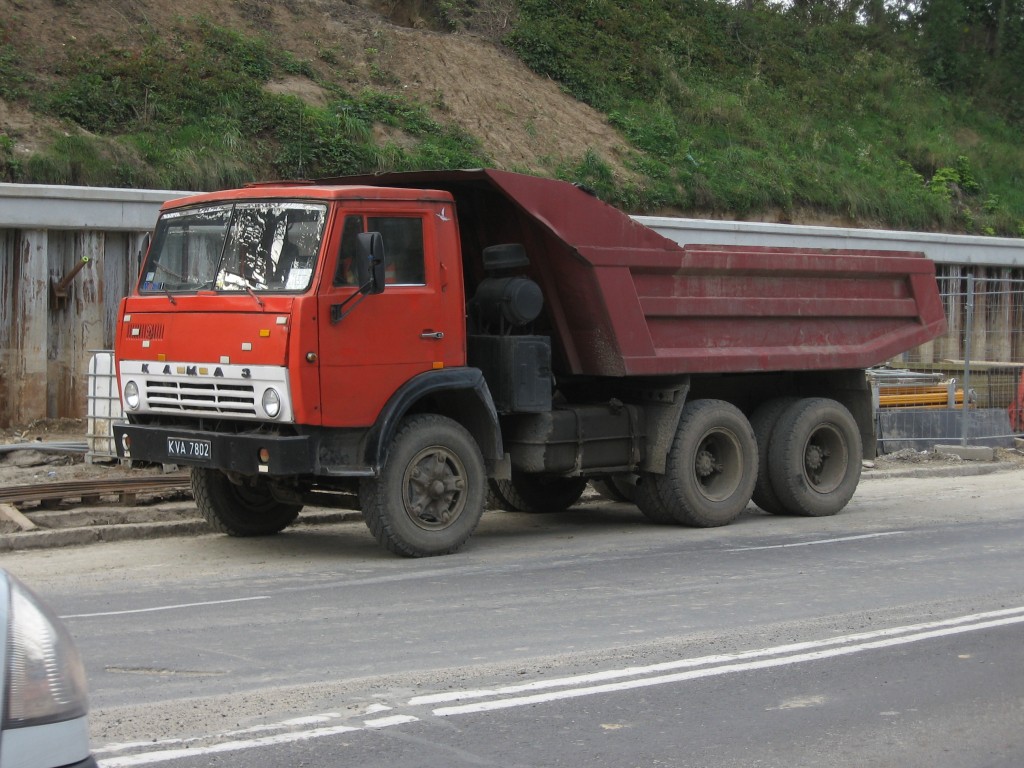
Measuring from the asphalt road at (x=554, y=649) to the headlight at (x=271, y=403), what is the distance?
1.17 meters

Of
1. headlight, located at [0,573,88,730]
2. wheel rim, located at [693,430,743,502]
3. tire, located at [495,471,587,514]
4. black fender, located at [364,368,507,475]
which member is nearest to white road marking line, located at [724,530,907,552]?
wheel rim, located at [693,430,743,502]

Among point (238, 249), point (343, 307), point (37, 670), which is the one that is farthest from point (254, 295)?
point (37, 670)

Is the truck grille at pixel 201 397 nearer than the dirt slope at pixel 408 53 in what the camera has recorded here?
Yes

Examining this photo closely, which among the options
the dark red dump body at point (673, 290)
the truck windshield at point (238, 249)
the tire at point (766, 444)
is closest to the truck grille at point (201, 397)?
the truck windshield at point (238, 249)

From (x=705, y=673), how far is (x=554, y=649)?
0.89 metres

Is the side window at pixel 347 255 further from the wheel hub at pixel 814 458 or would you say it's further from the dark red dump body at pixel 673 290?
the wheel hub at pixel 814 458

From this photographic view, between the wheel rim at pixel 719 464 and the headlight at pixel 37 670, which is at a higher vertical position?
A: the headlight at pixel 37 670

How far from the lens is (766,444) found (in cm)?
1319

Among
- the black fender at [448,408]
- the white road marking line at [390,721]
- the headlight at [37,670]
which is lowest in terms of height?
the white road marking line at [390,721]

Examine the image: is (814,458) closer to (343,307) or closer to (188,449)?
(343,307)

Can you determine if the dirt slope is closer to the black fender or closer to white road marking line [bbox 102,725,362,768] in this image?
the black fender

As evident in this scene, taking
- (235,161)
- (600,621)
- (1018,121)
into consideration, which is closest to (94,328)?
(235,161)

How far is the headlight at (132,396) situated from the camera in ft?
34.4

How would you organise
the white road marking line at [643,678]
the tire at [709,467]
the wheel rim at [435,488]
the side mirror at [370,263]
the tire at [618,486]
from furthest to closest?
the tire at [618,486] → the tire at [709,467] → the wheel rim at [435,488] → the side mirror at [370,263] → the white road marking line at [643,678]
